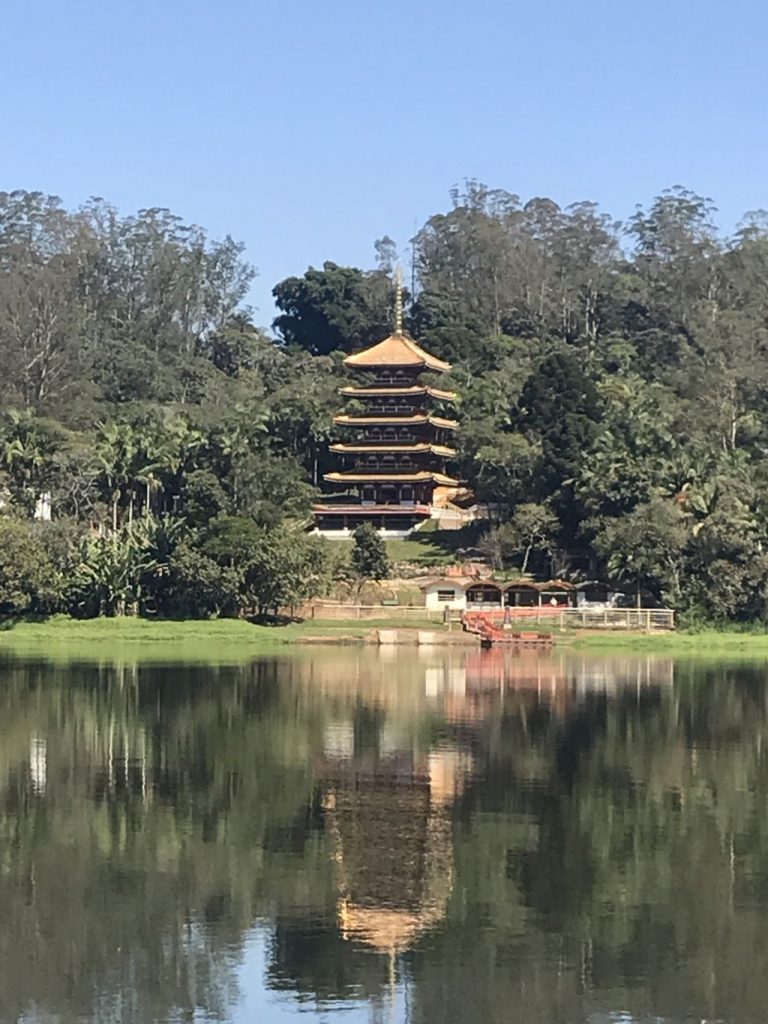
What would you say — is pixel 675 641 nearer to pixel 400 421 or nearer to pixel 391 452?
pixel 391 452

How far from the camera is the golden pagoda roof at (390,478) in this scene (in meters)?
96.6

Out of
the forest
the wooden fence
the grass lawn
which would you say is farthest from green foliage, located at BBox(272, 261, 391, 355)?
the wooden fence

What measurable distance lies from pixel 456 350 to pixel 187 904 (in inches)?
3786

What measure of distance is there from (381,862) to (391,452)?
7345 cm

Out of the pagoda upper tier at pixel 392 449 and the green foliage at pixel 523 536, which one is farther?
the pagoda upper tier at pixel 392 449

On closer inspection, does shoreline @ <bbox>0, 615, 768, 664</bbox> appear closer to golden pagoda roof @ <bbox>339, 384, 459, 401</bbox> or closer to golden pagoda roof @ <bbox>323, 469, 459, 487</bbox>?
golden pagoda roof @ <bbox>323, 469, 459, 487</bbox>

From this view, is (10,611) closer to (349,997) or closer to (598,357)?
(598,357)

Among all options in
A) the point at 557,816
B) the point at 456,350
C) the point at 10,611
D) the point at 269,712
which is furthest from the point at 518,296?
the point at 557,816

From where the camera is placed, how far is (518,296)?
133 m

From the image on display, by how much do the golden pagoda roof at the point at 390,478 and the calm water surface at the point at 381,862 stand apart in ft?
162

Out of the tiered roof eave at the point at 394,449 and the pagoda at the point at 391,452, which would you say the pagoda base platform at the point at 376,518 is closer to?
the pagoda at the point at 391,452

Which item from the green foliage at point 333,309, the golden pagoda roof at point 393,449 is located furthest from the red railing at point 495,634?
the green foliage at point 333,309

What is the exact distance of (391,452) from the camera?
98.4 metres

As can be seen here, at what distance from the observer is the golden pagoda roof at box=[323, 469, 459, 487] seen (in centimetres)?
9662
